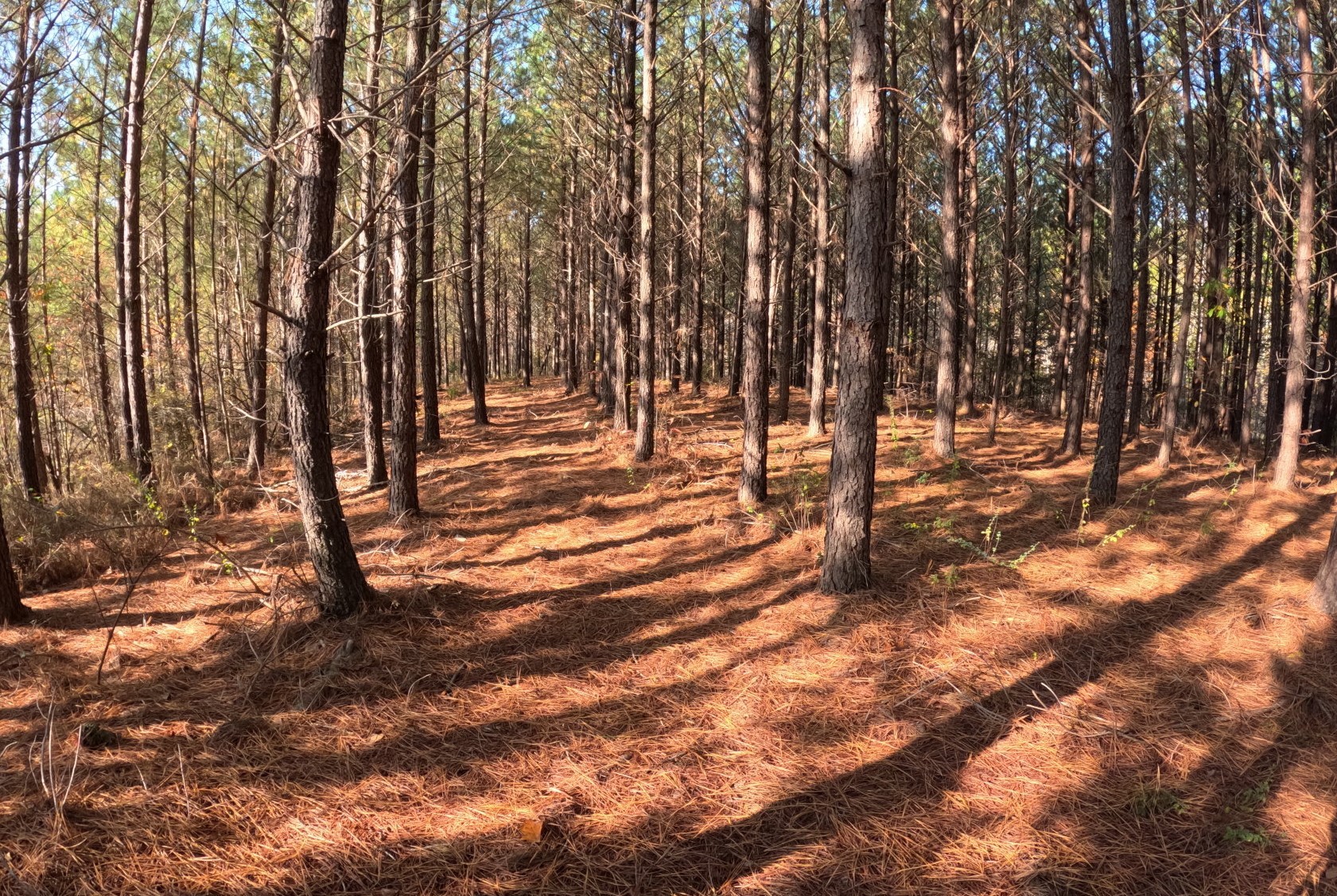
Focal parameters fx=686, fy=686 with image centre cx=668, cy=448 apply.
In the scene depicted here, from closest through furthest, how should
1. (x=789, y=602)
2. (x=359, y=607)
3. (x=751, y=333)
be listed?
1. (x=359, y=607)
2. (x=789, y=602)
3. (x=751, y=333)

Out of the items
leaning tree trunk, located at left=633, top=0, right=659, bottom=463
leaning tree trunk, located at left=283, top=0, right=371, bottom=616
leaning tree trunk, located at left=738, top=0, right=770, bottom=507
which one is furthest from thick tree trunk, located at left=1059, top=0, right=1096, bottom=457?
leaning tree trunk, located at left=283, top=0, right=371, bottom=616

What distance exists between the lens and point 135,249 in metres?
8.53

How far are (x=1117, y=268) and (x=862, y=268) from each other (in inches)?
172

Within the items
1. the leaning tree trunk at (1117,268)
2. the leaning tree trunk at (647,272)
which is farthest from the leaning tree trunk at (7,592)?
the leaning tree trunk at (1117,268)

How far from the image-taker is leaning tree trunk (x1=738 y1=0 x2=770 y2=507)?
7.05 metres

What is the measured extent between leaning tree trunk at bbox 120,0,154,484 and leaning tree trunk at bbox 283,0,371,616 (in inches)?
232

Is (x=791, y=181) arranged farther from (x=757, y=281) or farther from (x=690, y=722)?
(x=690, y=722)

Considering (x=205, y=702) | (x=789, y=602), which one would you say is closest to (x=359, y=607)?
(x=205, y=702)

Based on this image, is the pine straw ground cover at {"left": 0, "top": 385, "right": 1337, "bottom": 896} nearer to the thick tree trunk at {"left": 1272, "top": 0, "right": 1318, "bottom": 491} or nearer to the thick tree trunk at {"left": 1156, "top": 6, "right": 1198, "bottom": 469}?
the thick tree trunk at {"left": 1272, "top": 0, "right": 1318, "bottom": 491}

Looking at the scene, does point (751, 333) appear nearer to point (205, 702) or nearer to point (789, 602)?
point (789, 602)

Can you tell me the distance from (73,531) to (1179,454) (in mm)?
14930

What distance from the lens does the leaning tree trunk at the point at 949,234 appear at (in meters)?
9.46

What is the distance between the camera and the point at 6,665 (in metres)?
3.74

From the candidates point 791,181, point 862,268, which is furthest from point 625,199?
point 862,268
